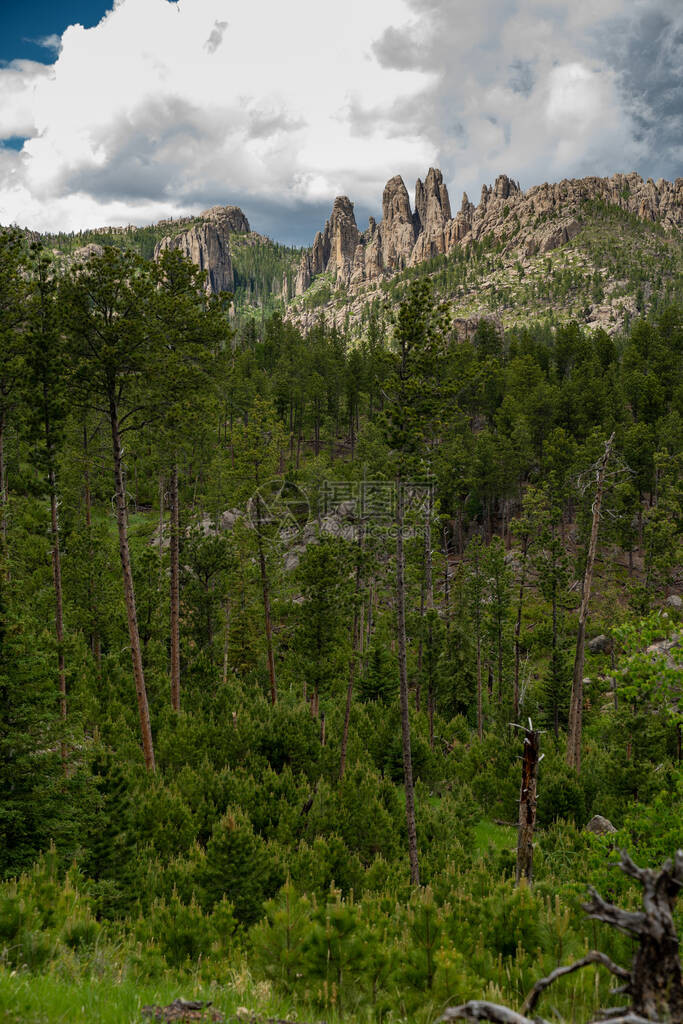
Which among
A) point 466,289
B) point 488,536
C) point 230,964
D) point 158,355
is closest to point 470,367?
point 158,355

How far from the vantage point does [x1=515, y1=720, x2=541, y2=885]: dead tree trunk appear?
12.1 metres

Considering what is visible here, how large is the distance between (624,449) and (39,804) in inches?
2190

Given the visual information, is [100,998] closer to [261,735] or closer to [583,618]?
[261,735]

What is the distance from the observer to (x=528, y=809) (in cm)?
1225

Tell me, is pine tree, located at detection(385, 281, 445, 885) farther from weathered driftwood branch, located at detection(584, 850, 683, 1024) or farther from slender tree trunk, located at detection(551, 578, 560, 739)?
slender tree trunk, located at detection(551, 578, 560, 739)

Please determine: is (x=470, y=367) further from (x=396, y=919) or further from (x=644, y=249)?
(x=644, y=249)

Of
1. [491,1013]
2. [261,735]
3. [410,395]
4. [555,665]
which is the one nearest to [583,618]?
[410,395]

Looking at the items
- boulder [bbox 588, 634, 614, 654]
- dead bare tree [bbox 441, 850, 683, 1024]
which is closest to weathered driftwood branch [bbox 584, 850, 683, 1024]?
dead bare tree [bbox 441, 850, 683, 1024]

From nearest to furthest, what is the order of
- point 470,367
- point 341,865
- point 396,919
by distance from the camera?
Answer: point 396,919 → point 341,865 → point 470,367

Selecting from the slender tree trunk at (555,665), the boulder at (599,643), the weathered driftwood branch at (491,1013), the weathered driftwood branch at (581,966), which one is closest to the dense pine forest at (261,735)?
the slender tree trunk at (555,665)

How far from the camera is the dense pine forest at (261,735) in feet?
18.7

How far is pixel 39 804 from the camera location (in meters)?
8.90

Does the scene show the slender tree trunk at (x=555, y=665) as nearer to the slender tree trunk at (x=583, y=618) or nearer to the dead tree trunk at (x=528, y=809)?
the slender tree trunk at (x=583, y=618)

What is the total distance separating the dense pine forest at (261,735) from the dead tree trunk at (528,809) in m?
0.21
